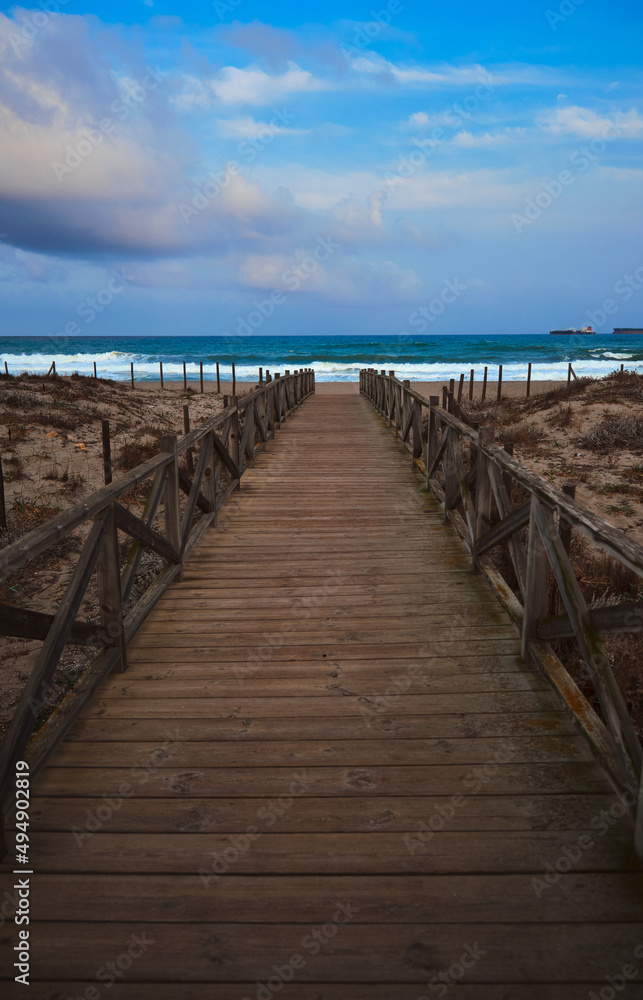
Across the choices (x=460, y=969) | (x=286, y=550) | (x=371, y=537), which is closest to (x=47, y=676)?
(x=460, y=969)

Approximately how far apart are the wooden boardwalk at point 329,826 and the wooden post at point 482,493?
805 mm

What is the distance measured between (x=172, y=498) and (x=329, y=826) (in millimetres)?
2941

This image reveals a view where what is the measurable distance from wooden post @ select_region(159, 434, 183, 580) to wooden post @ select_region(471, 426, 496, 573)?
220 cm

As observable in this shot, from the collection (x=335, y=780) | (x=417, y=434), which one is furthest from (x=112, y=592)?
(x=417, y=434)

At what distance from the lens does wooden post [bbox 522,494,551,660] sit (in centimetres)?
326

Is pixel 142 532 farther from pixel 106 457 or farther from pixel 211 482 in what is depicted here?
pixel 106 457

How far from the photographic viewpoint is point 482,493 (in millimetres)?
4625

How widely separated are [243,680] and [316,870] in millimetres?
1345

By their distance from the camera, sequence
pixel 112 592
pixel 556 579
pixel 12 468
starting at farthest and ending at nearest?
1. pixel 12 468
2. pixel 112 592
3. pixel 556 579

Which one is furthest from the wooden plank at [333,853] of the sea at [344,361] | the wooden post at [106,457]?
the sea at [344,361]

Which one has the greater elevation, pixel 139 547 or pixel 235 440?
pixel 235 440

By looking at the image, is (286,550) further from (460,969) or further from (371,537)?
(460,969)

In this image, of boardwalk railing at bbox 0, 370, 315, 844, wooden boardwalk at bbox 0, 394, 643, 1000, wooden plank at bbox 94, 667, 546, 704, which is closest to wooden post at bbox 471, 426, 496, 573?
wooden boardwalk at bbox 0, 394, 643, 1000

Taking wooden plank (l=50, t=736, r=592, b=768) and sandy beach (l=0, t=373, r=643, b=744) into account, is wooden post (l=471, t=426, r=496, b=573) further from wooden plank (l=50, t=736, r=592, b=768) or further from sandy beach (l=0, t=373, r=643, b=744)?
wooden plank (l=50, t=736, r=592, b=768)
